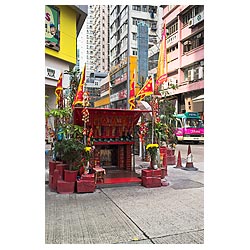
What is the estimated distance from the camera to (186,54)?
2372 cm

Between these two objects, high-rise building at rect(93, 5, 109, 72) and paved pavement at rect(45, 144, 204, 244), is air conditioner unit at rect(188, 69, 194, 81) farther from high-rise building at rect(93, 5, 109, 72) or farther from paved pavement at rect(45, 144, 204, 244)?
high-rise building at rect(93, 5, 109, 72)

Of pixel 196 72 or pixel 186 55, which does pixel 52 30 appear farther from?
pixel 186 55

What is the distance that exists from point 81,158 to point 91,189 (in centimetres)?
74

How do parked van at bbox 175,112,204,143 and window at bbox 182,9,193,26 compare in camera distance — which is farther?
window at bbox 182,9,193,26

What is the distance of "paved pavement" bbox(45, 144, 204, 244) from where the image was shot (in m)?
3.45

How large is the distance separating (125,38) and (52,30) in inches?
961

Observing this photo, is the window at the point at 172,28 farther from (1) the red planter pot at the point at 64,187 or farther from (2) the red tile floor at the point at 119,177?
(1) the red planter pot at the point at 64,187

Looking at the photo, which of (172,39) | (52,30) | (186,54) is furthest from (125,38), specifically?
(52,30)

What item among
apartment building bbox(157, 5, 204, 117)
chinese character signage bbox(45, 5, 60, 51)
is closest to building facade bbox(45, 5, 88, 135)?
chinese character signage bbox(45, 5, 60, 51)

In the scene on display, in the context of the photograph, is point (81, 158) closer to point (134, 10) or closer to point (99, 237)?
point (99, 237)

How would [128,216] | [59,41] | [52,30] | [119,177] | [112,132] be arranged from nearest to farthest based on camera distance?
[128,216], [119,177], [112,132], [52,30], [59,41]

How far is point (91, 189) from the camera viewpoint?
599 cm

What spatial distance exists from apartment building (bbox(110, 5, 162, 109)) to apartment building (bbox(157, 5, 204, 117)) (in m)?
2.30

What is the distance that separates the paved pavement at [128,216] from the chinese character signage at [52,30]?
7.20m
